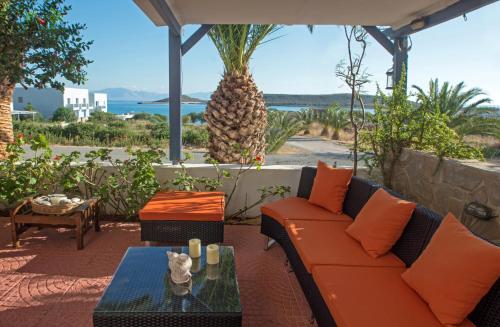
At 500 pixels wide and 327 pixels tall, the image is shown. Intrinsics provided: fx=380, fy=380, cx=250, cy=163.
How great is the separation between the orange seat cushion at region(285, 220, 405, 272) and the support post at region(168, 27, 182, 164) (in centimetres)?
230

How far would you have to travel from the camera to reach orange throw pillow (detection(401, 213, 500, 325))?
172cm

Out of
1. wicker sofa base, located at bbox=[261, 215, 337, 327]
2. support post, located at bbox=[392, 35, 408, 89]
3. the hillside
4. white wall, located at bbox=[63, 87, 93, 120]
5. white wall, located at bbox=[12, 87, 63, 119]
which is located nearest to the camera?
wicker sofa base, located at bbox=[261, 215, 337, 327]

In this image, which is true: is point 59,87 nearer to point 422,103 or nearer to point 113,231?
point 113,231

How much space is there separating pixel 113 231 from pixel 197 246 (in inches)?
80.5

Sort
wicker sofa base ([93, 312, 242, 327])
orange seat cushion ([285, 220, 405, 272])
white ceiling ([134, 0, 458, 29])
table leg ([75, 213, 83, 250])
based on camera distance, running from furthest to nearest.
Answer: white ceiling ([134, 0, 458, 29]) → table leg ([75, 213, 83, 250]) → orange seat cushion ([285, 220, 405, 272]) → wicker sofa base ([93, 312, 242, 327])

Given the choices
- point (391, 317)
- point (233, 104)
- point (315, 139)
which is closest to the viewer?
point (391, 317)

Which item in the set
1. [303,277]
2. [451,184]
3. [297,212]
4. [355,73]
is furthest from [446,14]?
[303,277]

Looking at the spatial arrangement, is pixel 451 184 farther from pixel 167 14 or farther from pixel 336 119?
pixel 336 119

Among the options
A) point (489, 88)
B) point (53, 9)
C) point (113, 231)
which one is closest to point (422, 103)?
point (113, 231)

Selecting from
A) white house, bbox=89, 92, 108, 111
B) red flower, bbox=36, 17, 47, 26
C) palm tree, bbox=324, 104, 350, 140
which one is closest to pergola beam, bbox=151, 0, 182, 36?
red flower, bbox=36, 17, 47, 26

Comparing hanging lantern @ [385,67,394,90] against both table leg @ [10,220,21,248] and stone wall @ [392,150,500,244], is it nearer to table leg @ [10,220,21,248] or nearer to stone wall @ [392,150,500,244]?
stone wall @ [392,150,500,244]

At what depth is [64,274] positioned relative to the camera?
10.6ft

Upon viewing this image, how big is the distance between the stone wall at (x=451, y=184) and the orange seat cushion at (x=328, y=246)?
1.03 m

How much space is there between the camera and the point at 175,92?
4.98 metres
